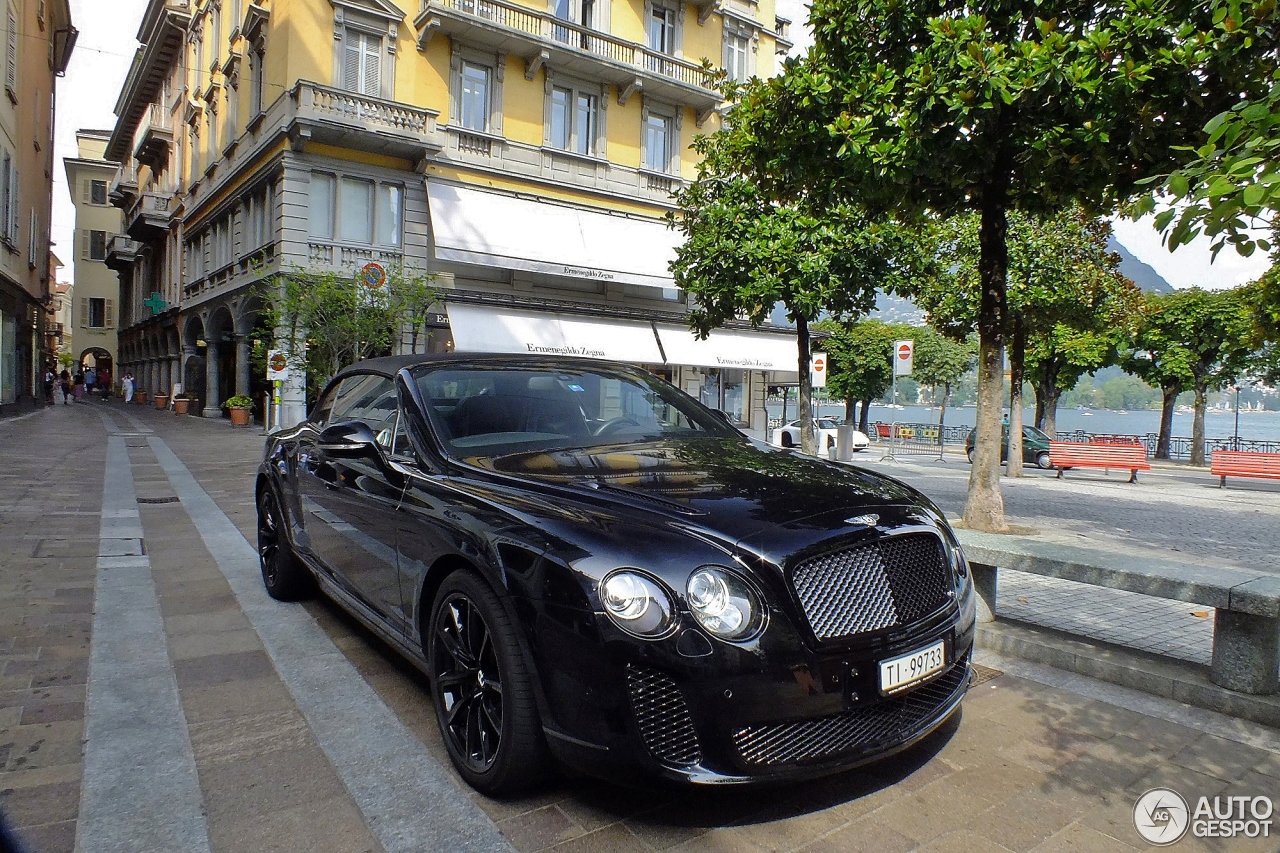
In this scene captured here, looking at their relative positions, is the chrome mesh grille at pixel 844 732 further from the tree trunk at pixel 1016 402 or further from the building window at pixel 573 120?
the building window at pixel 573 120

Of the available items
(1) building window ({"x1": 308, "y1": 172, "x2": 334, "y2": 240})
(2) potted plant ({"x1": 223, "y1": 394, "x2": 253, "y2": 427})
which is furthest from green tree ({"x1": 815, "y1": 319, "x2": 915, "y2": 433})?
(1) building window ({"x1": 308, "y1": 172, "x2": 334, "y2": 240})

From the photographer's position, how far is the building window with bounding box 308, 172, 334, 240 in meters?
20.9

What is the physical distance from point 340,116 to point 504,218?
471 centimetres

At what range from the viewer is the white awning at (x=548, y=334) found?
21.3m

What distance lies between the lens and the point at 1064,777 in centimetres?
290

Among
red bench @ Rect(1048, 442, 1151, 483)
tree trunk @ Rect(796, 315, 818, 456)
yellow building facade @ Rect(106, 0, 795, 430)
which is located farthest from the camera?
yellow building facade @ Rect(106, 0, 795, 430)

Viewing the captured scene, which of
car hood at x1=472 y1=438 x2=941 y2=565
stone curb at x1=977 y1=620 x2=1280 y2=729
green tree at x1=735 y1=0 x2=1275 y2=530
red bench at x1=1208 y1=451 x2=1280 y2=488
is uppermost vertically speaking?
green tree at x1=735 y1=0 x2=1275 y2=530

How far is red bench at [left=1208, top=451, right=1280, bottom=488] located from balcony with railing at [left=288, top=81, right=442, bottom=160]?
1990 cm

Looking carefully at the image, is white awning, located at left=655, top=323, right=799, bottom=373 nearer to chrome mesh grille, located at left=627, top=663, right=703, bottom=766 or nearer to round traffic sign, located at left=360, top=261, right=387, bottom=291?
round traffic sign, located at left=360, top=261, right=387, bottom=291

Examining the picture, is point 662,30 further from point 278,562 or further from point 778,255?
point 278,562

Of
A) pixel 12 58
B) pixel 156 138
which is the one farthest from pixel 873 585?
pixel 156 138

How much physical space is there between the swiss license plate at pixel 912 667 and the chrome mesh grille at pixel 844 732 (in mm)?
41

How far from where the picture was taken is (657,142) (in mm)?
26578

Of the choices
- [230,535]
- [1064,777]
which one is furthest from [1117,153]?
[230,535]
